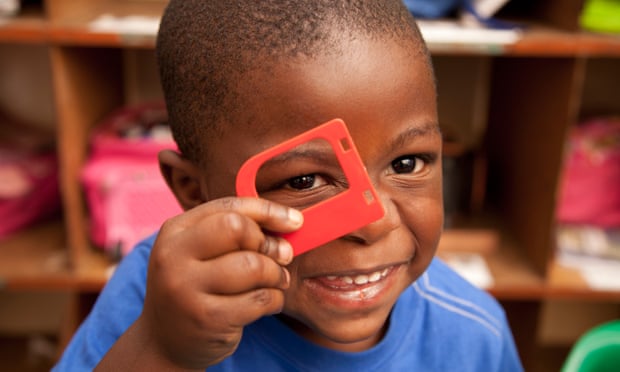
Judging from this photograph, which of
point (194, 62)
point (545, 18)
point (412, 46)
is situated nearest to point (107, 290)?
point (194, 62)

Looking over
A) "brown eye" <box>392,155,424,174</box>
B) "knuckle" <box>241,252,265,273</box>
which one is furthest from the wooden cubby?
"knuckle" <box>241,252,265,273</box>

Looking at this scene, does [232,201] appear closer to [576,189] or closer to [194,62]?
[194,62]

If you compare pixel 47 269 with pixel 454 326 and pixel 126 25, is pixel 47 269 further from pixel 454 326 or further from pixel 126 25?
pixel 454 326

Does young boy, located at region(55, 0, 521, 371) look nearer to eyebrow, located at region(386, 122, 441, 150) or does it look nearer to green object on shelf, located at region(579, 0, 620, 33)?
eyebrow, located at region(386, 122, 441, 150)

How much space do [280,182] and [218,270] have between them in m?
0.14

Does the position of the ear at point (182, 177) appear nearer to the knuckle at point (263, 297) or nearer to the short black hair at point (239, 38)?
the short black hair at point (239, 38)

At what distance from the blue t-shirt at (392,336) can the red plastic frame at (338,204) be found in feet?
0.83

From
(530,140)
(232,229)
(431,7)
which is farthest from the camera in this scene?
(530,140)

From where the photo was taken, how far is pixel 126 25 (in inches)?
52.0

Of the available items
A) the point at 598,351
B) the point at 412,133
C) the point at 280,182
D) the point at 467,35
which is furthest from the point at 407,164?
the point at 467,35

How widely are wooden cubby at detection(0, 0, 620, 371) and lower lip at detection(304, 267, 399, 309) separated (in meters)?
0.73

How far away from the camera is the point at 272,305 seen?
0.56 m

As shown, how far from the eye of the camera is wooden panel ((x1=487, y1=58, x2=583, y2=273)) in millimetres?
1392

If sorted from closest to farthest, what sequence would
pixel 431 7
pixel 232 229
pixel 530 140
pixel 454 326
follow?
pixel 232 229, pixel 454 326, pixel 431 7, pixel 530 140
